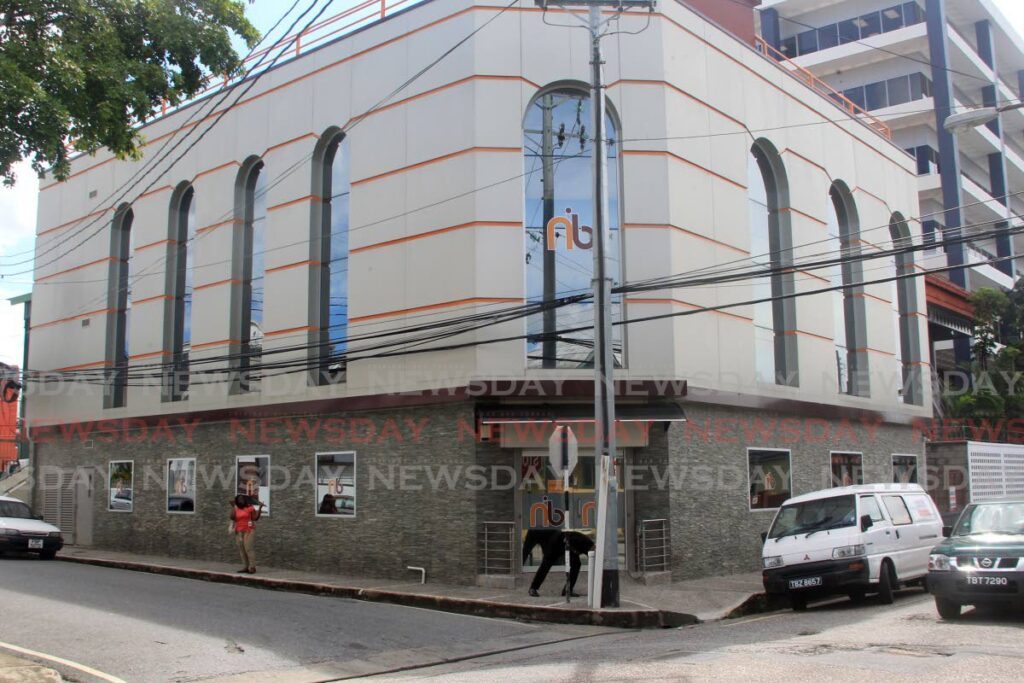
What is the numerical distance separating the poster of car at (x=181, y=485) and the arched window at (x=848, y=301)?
14.8 m

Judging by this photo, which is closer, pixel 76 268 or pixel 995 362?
pixel 76 268

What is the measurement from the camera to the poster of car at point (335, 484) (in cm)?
1770

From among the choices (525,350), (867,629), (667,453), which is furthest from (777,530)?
(525,350)

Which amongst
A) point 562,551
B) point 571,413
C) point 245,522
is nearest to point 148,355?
point 245,522

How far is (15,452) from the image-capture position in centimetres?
4419

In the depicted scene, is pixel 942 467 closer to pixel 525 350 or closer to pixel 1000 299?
pixel 1000 299

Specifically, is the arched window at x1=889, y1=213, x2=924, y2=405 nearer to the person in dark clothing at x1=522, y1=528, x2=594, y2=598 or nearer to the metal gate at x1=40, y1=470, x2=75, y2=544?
the person in dark clothing at x1=522, y1=528, x2=594, y2=598

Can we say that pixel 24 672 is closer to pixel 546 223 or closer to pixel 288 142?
pixel 546 223

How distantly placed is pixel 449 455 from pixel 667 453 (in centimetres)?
377

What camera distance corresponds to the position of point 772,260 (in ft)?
65.4

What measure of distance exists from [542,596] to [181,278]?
12616 mm

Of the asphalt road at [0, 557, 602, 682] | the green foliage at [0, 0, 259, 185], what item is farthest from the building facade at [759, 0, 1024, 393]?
the green foliage at [0, 0, 259, 185]

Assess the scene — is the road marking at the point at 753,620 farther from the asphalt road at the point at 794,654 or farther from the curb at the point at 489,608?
the curb at the point at 489,608

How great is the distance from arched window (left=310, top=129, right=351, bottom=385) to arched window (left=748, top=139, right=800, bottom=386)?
27.2 ft
